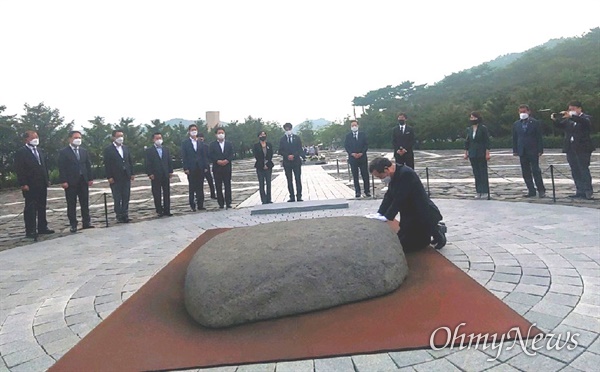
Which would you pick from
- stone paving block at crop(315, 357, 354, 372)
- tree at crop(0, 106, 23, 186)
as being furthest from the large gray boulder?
tree at crop(0, 106, 23, 186)

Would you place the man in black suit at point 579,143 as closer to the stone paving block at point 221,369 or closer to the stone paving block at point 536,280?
the stone paving block at point 536,280

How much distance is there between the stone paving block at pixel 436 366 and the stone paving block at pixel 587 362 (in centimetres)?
67

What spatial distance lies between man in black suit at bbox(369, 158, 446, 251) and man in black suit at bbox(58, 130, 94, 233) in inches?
260

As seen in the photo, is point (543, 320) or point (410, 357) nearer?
point (410, 357)

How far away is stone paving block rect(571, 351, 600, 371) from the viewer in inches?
88.8

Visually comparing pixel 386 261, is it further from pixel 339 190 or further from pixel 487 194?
pixel 339 190

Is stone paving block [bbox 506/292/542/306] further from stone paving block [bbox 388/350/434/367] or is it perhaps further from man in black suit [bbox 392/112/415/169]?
man in black suit [bbox 392/112/415/169]

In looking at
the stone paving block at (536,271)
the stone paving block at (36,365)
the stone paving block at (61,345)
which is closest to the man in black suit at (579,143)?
the stone paving block at (536,271)

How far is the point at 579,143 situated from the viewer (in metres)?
7.86

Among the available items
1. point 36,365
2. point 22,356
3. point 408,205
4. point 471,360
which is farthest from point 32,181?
point 471,360

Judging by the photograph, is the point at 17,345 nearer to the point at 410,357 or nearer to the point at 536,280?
the point at 410,357

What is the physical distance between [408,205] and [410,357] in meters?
2.22

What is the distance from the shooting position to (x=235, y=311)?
300 centimetres

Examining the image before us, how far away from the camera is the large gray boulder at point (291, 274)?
119 inches
